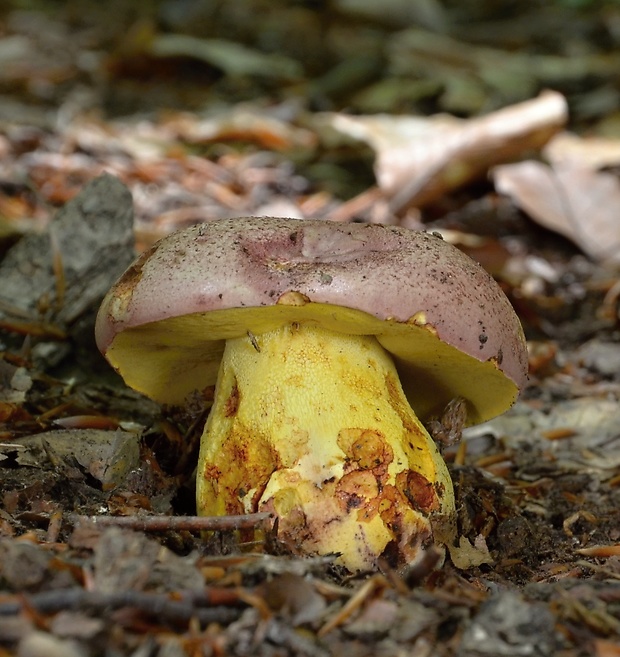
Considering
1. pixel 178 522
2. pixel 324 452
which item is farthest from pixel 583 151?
pixel 178 522

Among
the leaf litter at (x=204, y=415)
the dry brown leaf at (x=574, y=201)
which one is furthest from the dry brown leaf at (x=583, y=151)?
the dry brown leaf at (x=574, y=201)

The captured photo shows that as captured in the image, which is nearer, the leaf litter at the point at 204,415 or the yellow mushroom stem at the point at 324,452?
the leaf litter at the point at 204,415

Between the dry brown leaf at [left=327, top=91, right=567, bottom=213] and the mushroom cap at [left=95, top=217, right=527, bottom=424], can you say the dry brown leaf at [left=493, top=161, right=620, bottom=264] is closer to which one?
the dry brown leaf at [left=327, top=91, right=567, bottom=213]

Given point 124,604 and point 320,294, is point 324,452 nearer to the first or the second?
point 320,294

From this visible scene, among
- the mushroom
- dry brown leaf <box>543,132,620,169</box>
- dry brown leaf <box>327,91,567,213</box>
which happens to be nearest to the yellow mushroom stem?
the mushroom

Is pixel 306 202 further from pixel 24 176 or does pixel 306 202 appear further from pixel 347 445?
pixel 347 445

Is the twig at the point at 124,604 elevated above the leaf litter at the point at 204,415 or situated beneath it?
elevated above

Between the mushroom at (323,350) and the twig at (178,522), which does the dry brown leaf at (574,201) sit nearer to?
the mushroom at (323,350)
